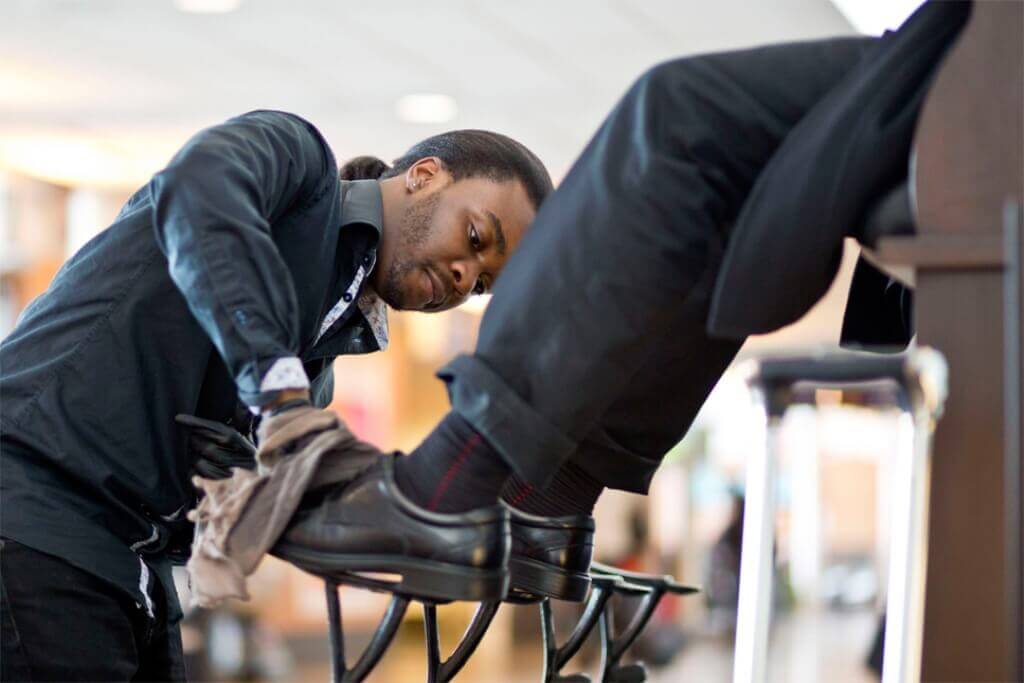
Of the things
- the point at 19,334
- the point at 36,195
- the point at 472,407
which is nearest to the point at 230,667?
the point at 36,195

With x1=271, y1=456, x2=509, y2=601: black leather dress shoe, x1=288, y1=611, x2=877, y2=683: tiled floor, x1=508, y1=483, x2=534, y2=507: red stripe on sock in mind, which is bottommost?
x1=288, y1=611, x2=877, y2=683: tiled floor

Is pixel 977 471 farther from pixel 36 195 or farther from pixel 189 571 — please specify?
pixel 36 195

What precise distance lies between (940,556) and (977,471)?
0.07 metres

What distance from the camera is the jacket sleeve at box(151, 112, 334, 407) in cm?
117

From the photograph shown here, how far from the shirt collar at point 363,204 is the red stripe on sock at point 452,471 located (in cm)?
56

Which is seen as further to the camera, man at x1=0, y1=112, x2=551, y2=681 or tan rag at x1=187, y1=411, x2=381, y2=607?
man at x1=0, y1=112, x2=551, y2=681

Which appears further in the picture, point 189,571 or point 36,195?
point 36,195

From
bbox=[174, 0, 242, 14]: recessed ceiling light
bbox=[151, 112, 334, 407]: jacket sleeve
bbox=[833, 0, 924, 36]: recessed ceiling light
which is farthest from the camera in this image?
bbox=[174, 0, 242, 14]: recessed ceiling light

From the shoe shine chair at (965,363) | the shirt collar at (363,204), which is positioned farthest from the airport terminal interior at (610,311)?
the shirt collar at (363,204)

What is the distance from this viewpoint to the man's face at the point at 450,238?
1.66 meters

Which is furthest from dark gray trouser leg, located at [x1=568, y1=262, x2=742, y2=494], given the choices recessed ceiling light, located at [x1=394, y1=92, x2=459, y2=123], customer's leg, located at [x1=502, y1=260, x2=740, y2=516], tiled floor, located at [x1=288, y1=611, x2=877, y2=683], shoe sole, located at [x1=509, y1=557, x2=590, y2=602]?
recessed ceiling light, located at [x1=394, y1=92, x2=459, y2=123]

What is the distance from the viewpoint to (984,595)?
3.16 ft

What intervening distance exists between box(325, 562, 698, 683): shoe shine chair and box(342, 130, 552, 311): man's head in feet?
1.31

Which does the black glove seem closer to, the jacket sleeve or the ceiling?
the jacket sleeve
